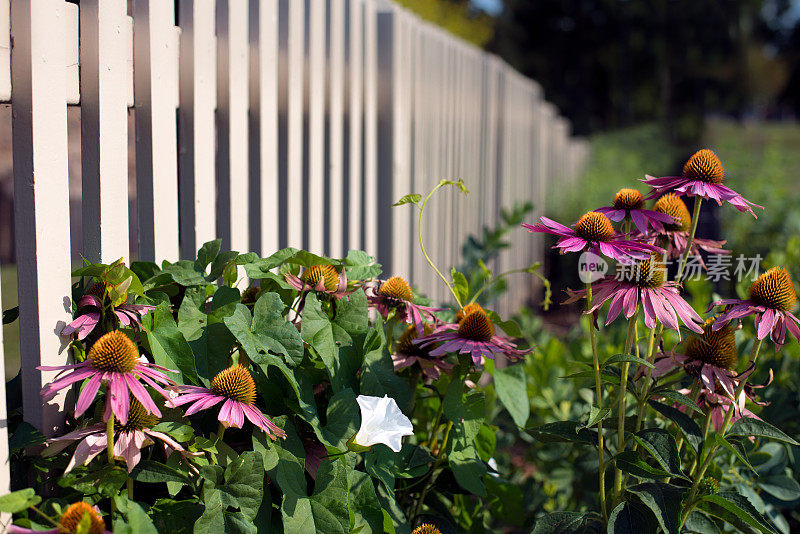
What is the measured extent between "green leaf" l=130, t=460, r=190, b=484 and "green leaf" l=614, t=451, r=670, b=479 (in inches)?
30.5

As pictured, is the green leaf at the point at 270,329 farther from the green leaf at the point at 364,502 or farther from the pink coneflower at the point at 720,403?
the pink coneflower at the point at 720,403

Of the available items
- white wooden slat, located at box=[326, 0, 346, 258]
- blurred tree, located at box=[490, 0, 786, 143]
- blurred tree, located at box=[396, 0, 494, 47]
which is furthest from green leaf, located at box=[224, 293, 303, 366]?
blurred tree, located at box=[490, 0, 786, 143]

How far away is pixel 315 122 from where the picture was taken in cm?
225

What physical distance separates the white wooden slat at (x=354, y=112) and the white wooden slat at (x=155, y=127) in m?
0.92

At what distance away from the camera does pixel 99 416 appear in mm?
1183

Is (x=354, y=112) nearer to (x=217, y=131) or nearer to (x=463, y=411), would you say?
(x=217, y=131)

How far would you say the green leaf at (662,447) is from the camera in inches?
52.6

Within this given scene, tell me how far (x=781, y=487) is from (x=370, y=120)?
67.8 inches

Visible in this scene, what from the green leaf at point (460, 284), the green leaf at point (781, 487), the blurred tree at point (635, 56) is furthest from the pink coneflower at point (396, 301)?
the blurred tree at point (635, 56)

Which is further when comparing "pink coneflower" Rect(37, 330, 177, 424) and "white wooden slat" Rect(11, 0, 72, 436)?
"white wooden slat" Rect(11, 0, 72, 436)

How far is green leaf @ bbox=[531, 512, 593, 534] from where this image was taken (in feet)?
4.67

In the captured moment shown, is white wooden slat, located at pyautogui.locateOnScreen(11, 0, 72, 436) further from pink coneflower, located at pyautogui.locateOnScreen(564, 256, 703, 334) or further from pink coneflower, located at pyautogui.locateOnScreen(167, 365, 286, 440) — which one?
pink coneflower, located at pyautogui.locateOnScreen(564, 256, 703, 334)

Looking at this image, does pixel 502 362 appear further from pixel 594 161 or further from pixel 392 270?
pixel 594 161

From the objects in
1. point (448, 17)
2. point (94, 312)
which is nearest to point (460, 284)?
point (94, 312)
